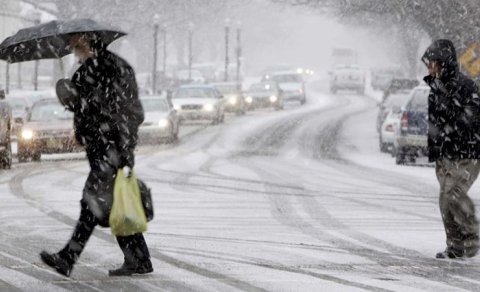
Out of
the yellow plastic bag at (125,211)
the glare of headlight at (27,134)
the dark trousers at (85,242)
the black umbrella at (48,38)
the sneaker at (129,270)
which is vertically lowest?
the glare of headlight at (27,134)

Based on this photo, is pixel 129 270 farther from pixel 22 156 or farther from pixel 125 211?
pixel 22 156

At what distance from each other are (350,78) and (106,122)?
263 feet

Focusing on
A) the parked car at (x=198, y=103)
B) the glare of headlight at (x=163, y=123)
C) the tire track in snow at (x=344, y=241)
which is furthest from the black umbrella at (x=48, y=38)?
the parked car at (x=198, y=103)

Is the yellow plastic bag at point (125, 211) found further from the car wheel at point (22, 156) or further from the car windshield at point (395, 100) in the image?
the car windshield at point (395, 100)

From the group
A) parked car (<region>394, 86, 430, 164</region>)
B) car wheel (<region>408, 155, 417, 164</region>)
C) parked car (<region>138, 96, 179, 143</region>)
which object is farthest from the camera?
parked car (<region>138, 96, 179, 143</region>)

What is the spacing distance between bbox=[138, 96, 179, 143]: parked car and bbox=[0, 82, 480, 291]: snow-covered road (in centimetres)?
530

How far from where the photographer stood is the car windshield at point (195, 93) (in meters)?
47.6

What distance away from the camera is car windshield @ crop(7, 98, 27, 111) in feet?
139

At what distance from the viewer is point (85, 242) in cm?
905

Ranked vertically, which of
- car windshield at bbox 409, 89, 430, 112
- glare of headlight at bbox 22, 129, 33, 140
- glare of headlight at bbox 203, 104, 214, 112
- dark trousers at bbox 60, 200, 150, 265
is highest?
car windshield at bbox 409, 89, 430, 112

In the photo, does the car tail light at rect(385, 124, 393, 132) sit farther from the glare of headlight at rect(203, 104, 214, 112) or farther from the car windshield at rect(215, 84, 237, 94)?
the car windshield at rect(215, 84, 237, 94)

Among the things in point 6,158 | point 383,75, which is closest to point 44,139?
point 6,158

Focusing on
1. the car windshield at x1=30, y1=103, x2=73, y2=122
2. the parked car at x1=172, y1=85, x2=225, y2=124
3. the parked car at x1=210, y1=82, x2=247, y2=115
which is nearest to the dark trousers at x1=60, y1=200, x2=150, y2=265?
the car windshield at x1=30, y1=103, x2=73, y2=122

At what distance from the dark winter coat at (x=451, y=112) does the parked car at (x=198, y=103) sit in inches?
1421
